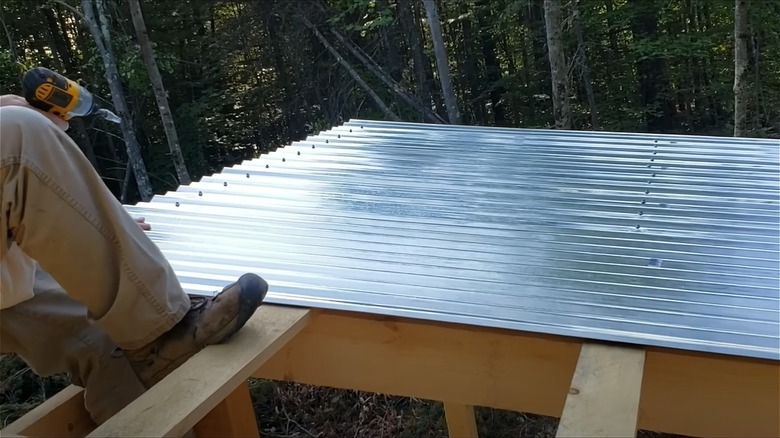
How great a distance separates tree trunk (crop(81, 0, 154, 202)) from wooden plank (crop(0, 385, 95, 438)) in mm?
9414

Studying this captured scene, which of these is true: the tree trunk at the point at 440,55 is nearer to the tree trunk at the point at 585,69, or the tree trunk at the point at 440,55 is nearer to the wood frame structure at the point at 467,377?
the tree trunk at the point at 585,69

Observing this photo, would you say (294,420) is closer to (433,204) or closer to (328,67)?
(433,204)

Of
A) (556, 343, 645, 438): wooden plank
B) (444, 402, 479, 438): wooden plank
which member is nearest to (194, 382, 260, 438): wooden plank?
(444, 402, 479, 438): wooden plank

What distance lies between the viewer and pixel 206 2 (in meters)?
12.3

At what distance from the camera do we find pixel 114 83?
10.5 m

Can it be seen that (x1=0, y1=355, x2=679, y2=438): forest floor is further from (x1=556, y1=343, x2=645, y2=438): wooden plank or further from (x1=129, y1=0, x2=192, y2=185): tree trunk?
(x1=129, y1=0, x2=192, y2=185): tree trunk

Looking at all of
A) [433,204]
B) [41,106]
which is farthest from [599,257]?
[41,106]

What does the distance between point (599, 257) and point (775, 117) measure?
9.76 meters

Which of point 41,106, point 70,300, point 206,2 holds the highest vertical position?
point 206,2

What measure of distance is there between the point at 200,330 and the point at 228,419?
0.79 metres

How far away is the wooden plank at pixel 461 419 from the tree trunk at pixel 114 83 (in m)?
9.10


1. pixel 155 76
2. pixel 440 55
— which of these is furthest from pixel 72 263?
pixel 155 76

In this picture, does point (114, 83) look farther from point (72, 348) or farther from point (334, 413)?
point (72, 348)

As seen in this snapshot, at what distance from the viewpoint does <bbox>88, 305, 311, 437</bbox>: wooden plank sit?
151cm
